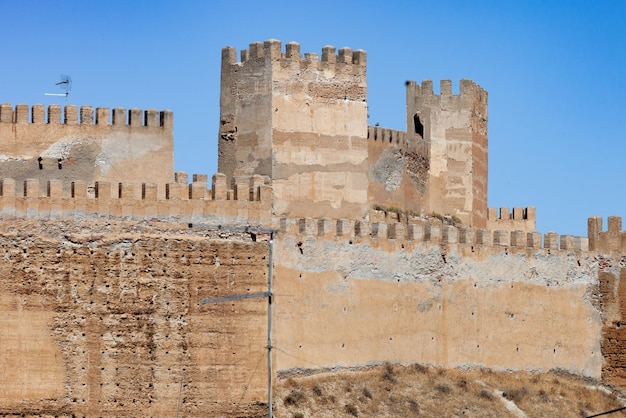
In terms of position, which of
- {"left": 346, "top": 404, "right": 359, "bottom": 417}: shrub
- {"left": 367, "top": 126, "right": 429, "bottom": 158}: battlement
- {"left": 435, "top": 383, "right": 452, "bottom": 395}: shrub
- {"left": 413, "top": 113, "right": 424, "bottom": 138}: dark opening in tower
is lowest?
{"left": 346, "top": 404, "right": 359, "bottom": 417}: shrub

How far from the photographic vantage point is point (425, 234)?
39.2 meters

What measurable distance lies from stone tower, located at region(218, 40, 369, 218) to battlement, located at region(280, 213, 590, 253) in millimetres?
1440

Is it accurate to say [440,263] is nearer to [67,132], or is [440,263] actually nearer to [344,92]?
[344,92]

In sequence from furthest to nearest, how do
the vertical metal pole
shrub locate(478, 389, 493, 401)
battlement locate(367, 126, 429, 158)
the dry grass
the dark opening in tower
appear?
the dark opening in tower, battlement locate(367, 126, 429, 158), shrub locate(478, 389, 493, 401), the dry grass, the vertical metal pole

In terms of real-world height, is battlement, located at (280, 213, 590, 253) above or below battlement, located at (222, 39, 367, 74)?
below

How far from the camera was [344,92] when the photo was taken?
41.5 metres

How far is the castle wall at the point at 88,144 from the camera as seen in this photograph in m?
39.8

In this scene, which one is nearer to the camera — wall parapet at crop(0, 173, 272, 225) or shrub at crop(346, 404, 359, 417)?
wall parapet at crop(0, 173, 272, 225)

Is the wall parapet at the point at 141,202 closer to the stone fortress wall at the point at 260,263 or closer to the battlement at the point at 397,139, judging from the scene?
the stone fortress wall at the point at 260,263

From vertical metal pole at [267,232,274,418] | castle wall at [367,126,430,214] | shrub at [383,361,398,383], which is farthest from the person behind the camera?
castle wall at [367,126,430,214]

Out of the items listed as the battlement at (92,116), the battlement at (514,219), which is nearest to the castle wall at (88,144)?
the battlement at (92,116)

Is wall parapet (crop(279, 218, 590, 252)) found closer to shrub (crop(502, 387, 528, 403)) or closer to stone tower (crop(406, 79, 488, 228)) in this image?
shrub (crop(502, 387, 528, 403))

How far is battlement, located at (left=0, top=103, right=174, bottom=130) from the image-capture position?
4009 cm

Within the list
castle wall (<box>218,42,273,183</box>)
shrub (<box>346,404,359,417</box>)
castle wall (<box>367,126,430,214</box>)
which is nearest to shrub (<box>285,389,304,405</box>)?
shrub (<box>346,404,359,417</box>)
